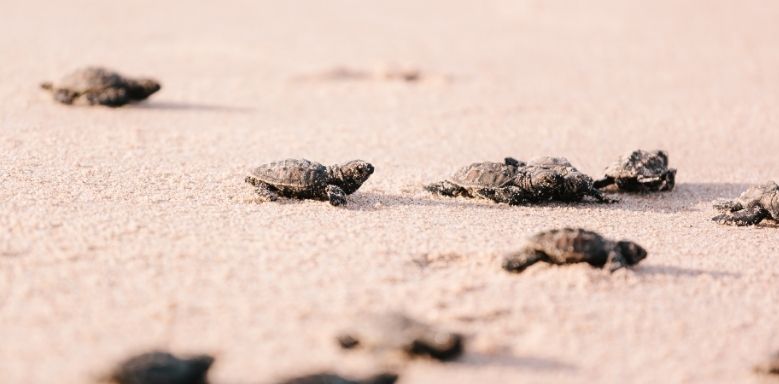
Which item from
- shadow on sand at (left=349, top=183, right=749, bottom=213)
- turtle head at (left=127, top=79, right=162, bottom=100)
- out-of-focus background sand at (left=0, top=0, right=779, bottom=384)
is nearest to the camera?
out-of-focus background sand at (left=0, top=0, right=779, bottom=384)

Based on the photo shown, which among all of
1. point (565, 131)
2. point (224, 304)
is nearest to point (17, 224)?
point (224, 304)

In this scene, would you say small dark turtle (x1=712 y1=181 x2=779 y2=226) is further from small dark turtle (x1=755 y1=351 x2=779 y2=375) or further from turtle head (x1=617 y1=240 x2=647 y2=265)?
small dark turtle (x1=755 y1=351 x2=779 y2=375)

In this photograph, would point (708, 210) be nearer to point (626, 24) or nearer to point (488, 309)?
point (488, 309)

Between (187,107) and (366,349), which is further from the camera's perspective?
(187,107)

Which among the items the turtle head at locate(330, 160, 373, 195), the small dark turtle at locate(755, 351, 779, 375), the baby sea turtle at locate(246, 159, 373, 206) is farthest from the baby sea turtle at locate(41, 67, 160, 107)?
the small dark turtle at locate(755, 351, 779, 375)

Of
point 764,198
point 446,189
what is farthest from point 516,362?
point 764,198

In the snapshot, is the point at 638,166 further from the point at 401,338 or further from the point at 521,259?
the point at 401,338

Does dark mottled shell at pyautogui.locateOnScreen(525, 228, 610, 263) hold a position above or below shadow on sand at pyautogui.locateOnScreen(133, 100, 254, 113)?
below
